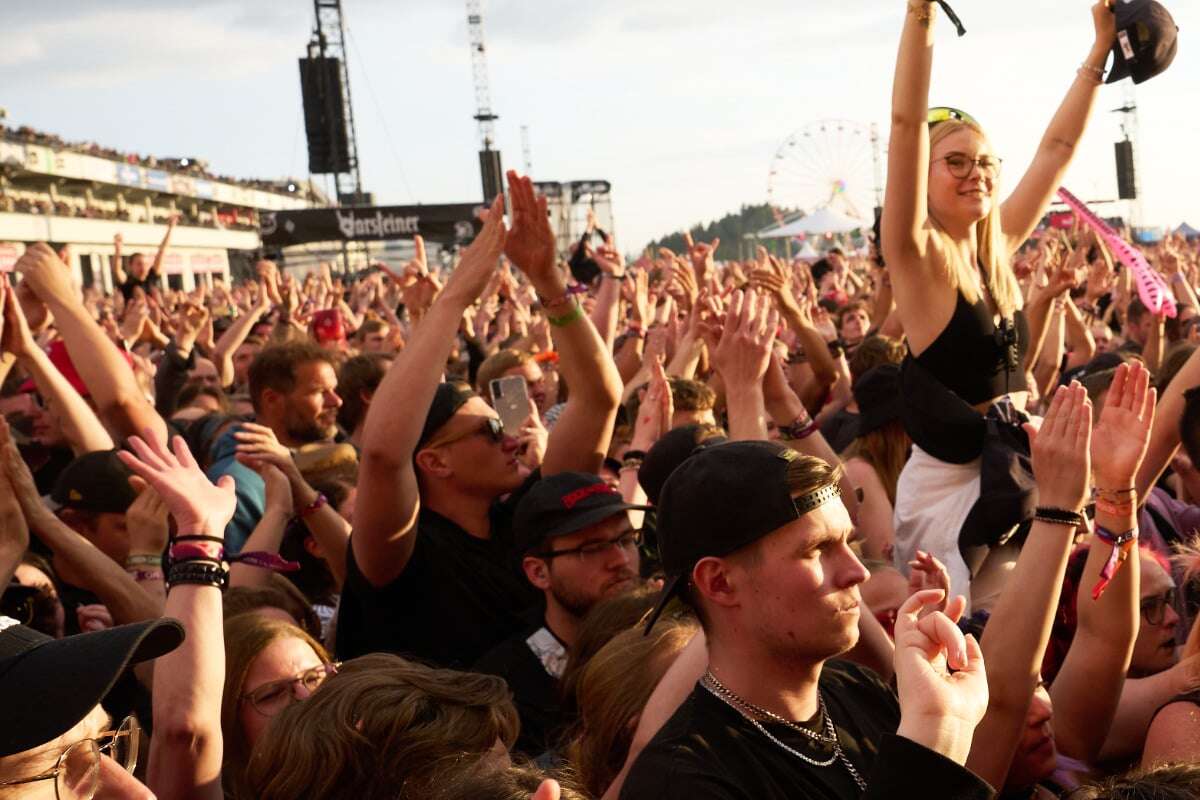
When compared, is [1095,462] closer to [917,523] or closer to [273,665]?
[917,523]

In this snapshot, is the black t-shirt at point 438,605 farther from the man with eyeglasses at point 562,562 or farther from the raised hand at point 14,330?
the raised hand at point 14,330

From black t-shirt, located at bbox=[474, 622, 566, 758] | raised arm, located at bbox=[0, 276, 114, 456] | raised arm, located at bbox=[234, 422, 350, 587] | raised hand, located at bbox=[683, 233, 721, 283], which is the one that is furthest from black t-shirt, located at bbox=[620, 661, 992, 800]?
raised hand, located at bbox=[683, 233, 721, 283]

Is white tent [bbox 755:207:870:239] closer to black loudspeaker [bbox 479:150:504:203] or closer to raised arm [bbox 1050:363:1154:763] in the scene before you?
black loudspeaker [bbox 479:150:504:203]

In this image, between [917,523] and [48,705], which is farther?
[917,523]

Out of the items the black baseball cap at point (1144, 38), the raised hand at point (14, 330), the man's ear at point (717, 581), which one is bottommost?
the man's ear at point (717, 581)

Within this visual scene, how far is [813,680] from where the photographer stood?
2402 mm

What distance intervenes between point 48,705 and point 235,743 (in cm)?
142

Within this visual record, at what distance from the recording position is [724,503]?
7.81ft

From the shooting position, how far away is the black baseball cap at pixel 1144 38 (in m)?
3.96

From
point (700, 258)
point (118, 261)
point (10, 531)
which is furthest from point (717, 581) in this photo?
point (118, 261)

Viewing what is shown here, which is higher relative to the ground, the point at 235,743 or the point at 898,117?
the point at 898,117

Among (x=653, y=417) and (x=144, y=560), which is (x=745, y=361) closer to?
(x=653, y=417)

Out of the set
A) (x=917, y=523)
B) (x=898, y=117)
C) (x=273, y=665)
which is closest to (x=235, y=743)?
(x=273, y=665)

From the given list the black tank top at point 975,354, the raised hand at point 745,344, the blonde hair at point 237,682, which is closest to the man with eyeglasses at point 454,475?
the raised hand at point 745,344
